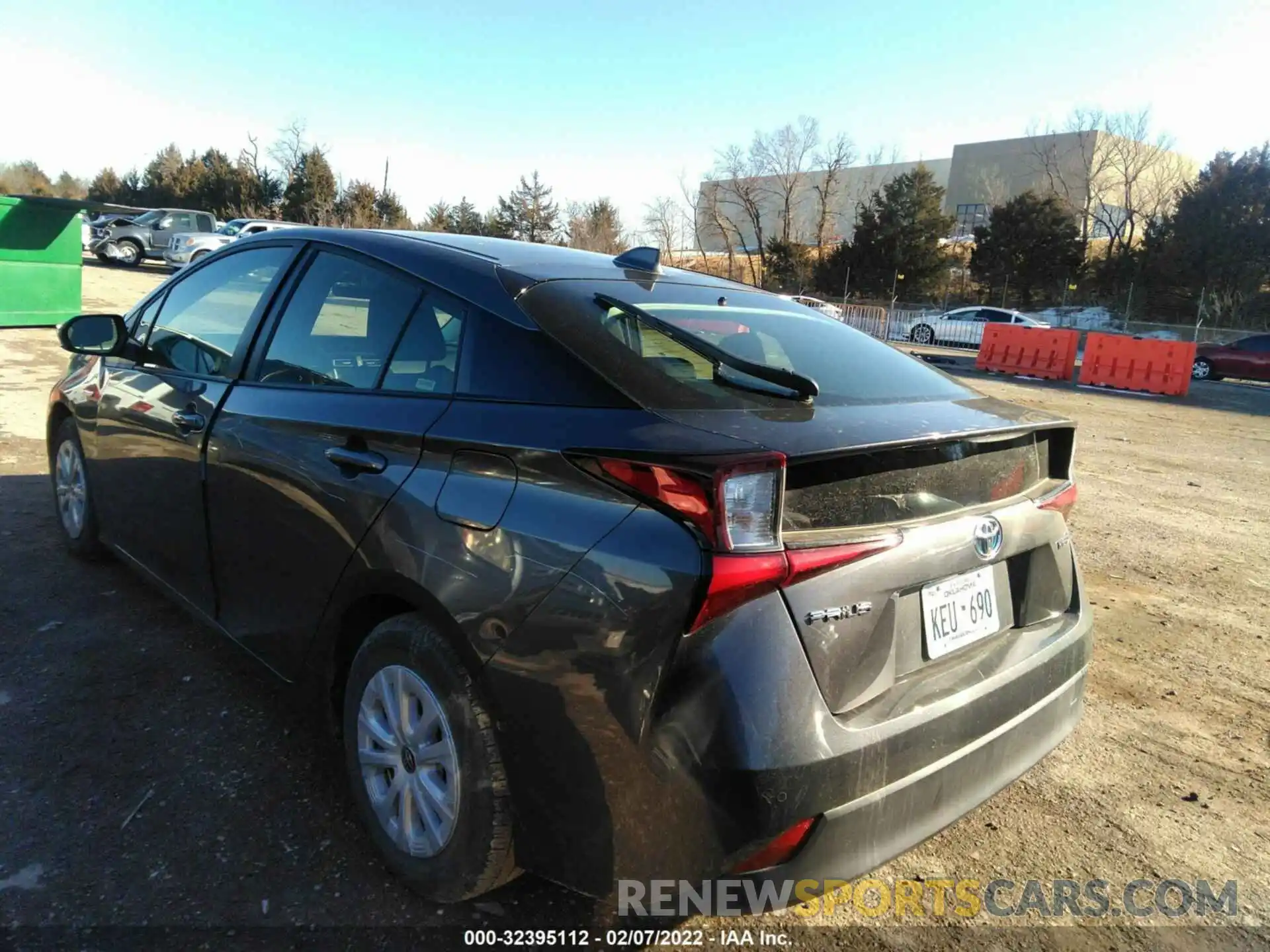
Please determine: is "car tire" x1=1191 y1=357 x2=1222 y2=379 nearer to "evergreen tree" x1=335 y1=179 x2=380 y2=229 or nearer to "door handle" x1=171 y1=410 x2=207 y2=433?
"door handle" x1=171 y1=410 x2=207 y2=433

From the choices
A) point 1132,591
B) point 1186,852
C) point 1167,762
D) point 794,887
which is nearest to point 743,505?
point 794,887

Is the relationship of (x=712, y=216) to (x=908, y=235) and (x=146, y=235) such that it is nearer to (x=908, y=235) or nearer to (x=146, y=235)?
(x=908, y=235)

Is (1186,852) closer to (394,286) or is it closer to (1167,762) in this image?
(1167,762)

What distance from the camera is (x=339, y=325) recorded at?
2799mm

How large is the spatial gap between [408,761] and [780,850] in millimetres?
1012

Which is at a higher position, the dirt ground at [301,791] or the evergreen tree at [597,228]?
the evergreen tree at [597,228]

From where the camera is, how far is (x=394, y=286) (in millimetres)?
2627

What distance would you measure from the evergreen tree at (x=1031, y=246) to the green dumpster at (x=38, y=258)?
41.1 metres

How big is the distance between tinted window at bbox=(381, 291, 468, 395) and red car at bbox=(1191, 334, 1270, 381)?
2394 cm

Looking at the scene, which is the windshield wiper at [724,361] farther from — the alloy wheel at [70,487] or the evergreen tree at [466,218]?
the evergreen tree at [466,218]

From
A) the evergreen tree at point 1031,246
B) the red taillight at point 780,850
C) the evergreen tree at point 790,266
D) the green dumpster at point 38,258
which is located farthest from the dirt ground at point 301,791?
the evergreen tree at point 790,266

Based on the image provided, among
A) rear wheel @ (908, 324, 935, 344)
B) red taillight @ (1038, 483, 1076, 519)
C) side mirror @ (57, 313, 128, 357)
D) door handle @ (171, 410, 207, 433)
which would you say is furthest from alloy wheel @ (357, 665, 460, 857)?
rear wheel @ (908, 324, 935, 344)

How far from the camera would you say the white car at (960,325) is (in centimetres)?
2987

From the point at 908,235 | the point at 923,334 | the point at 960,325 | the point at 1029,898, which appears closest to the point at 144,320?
the point at 1029,898
